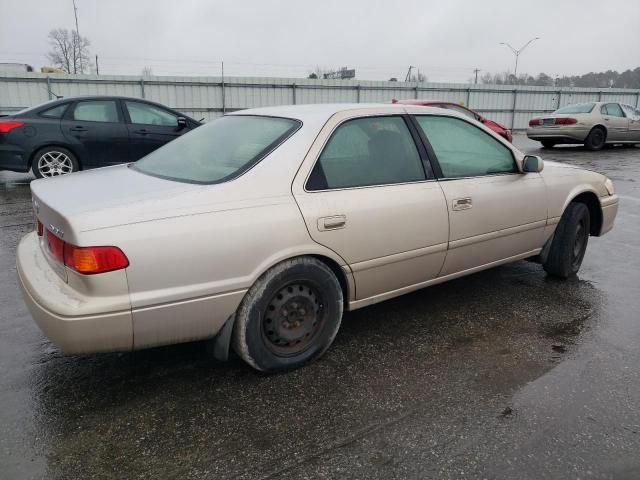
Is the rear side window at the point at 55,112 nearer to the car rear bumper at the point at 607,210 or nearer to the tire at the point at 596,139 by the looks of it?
the car rear bumper at the point at 607,210

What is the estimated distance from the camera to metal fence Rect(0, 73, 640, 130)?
53.6 ft

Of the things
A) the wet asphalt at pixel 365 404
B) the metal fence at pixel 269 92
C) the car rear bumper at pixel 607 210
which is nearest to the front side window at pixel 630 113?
the metal fence at pixel 269 92

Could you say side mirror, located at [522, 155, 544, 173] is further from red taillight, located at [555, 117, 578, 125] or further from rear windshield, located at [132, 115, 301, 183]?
red taillight, located at [555, 117, 578, 125]

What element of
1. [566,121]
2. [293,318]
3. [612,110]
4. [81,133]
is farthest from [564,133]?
[293,318]

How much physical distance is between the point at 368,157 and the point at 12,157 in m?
6.77

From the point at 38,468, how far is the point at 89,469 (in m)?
0.20

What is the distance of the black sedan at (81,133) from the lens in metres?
7.83

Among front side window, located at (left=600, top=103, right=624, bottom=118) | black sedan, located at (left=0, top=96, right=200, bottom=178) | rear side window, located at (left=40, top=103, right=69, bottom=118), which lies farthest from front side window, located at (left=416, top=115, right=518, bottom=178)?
front side window, located at (left=600, top=103, right=624, bottom=118)

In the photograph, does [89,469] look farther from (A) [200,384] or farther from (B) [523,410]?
(B) [523,410]

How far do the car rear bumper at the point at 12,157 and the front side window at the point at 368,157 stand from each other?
6607 mm

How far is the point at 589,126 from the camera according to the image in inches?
579

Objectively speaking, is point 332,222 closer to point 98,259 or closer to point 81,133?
point 98,259

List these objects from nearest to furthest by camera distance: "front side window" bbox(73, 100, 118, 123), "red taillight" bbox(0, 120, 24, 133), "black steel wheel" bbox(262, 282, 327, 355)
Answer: "black steel wheel" bbox(262, 282, 327, 355) → "red taillight" bbox(0, 120, 24, 133) → "front side window" bbox(73, 100, 118, 123)

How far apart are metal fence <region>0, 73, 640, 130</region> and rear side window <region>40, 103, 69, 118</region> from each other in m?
9.53
